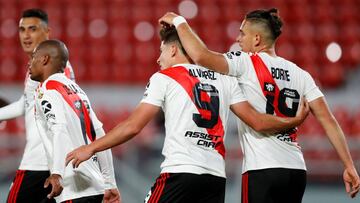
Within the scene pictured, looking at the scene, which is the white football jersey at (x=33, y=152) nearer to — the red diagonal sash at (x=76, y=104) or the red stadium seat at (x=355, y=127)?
the red diagonal sash at (x=76, y=104)

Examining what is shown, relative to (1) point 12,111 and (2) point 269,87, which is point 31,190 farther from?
(2) point 269,87

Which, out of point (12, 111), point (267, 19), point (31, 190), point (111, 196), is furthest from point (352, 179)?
point (12, 111)

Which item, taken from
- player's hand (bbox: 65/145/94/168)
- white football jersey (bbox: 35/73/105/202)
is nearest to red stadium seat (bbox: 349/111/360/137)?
white football jersey (bbox: 35/73/105/202)

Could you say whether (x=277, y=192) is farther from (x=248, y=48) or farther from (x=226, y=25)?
(x=226, y=25)

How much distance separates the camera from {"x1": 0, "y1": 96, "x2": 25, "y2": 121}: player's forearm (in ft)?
17.4

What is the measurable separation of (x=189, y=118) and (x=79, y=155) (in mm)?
644

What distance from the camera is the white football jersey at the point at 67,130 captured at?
420 cm

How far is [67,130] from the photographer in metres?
4.25

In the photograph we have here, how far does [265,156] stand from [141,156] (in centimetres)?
351

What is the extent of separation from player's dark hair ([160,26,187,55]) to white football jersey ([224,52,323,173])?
319mm

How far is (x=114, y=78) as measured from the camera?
11875mm

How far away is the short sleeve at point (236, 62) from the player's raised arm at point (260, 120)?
0.68 feet

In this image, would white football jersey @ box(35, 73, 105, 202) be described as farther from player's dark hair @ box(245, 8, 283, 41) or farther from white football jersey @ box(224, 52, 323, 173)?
player's dark hair @ box(245, 8, 283, 41)

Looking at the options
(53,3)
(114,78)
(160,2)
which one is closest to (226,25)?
(160,2)
